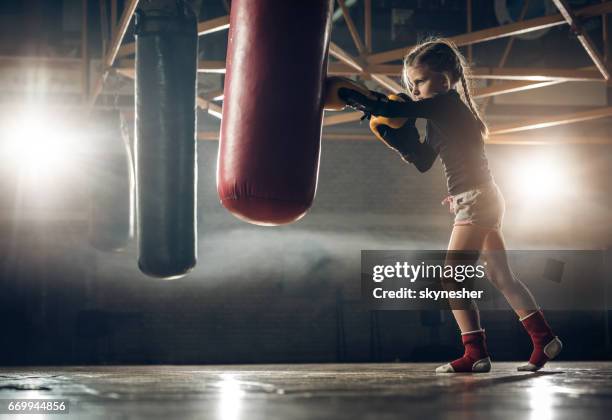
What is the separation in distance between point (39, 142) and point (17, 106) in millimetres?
696

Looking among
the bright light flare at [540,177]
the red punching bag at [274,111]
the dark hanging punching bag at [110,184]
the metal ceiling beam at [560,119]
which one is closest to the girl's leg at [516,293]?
the red punching bag at [274,111]

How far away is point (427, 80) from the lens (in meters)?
3.23

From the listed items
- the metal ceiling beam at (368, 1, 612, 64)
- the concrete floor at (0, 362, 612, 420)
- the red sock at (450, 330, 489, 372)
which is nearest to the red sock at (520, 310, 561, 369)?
the red sock at (450, 330, 489, 372)

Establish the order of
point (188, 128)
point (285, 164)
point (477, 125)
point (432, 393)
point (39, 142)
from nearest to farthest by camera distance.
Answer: point (432, 393) < point (285, 164) < point (477, 125) < point (188, 128) < point (39, 142)

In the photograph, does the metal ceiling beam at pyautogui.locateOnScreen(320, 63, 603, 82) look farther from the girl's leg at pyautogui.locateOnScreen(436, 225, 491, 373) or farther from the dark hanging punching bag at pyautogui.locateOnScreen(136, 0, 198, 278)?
the girl's leg at pyautogui.locateOnScreen(436, 225, 491, 373)

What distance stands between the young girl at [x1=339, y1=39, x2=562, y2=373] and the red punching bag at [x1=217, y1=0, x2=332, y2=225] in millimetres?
312

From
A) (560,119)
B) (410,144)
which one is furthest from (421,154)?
(560,119)

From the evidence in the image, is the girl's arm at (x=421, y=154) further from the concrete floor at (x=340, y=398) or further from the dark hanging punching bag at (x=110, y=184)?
the dark hanging punching bag at (x=110, y=184)

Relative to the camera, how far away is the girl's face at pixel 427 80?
3.22 meters

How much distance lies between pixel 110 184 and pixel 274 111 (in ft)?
13.1

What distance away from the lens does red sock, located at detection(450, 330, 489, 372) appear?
3188mm

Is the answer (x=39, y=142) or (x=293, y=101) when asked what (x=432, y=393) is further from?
(x=39, y=142)

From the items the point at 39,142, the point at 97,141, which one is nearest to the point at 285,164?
the point at 97,141

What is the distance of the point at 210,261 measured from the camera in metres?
8.91
